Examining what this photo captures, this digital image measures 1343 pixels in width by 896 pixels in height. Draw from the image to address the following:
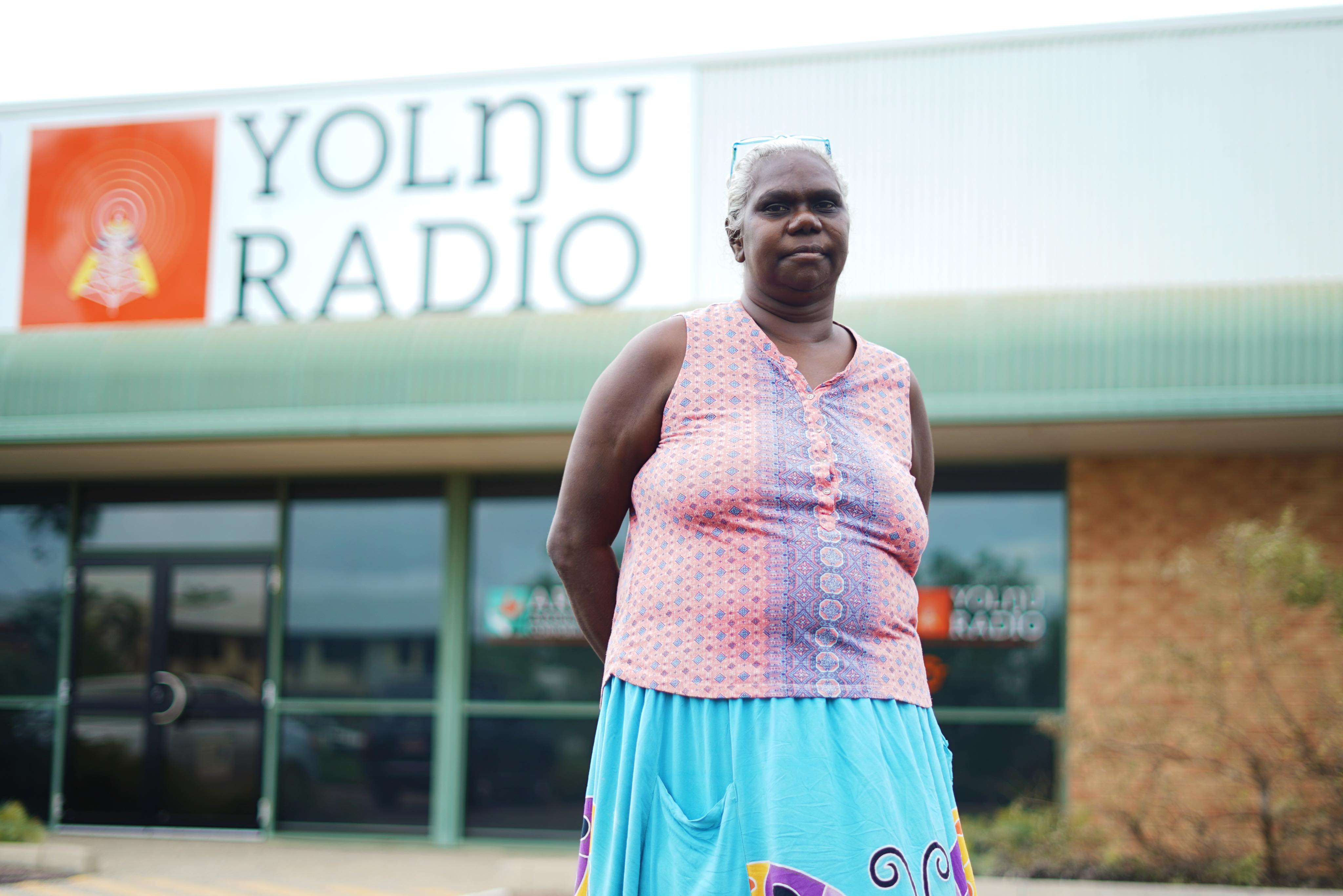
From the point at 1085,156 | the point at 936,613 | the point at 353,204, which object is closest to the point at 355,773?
the point at 353,204

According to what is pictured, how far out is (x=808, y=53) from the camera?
10.2 m

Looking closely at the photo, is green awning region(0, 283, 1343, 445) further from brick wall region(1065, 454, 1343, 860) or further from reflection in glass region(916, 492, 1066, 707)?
reflection in glass region(916, 492, 1066, 707)

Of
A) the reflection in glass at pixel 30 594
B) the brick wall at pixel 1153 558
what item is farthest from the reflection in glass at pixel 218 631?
the brick wall at pixel 1153 558

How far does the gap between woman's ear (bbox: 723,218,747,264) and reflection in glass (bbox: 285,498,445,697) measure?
28.3ft

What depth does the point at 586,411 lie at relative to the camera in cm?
194

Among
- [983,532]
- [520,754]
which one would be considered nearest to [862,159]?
[983,532]

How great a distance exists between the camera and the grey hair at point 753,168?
6.63ft

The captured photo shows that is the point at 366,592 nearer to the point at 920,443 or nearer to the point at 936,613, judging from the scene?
the point at 936,613

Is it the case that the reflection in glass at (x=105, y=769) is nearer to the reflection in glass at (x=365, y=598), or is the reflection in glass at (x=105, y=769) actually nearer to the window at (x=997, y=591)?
the reflection in glass at (x=365, y=598)

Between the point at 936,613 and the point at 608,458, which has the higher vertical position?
the point at 608,458

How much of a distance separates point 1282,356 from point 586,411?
697cm

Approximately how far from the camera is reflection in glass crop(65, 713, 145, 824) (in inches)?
422

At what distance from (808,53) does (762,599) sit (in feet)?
30.1

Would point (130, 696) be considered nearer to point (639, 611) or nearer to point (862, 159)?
point (862, 159)
